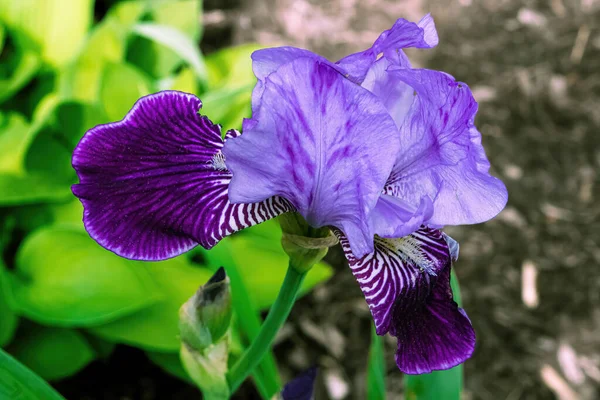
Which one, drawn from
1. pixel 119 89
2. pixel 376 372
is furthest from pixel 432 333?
pixel 119 89

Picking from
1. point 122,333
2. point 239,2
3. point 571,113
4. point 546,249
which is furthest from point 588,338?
point 239,2

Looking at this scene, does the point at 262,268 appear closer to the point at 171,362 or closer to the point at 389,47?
the point at 171,362

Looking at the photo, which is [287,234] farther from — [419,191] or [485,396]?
[485,396]

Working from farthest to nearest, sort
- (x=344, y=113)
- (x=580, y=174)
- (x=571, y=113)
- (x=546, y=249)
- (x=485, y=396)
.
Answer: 1. (x=571, y=113)
2. (x=580, y=174)
3. (x=546, y=249)
4. (x=485, y=396)
5. (x=344, y=113)

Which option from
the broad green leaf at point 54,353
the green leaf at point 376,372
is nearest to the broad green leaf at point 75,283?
the broad green leaf at point 54,353

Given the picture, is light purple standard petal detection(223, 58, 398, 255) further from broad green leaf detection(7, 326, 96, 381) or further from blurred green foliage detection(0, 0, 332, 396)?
broad green leaf detection(7, 326, 96, 381)

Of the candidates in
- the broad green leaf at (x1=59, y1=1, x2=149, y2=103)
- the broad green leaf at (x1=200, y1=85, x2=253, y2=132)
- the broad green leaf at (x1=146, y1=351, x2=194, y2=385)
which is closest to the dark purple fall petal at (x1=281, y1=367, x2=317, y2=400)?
the broad green leaf at (x1=146, y1=351, x2=194, y2=385)

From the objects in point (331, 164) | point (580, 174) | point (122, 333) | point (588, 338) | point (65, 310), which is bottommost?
point (588, 338)
